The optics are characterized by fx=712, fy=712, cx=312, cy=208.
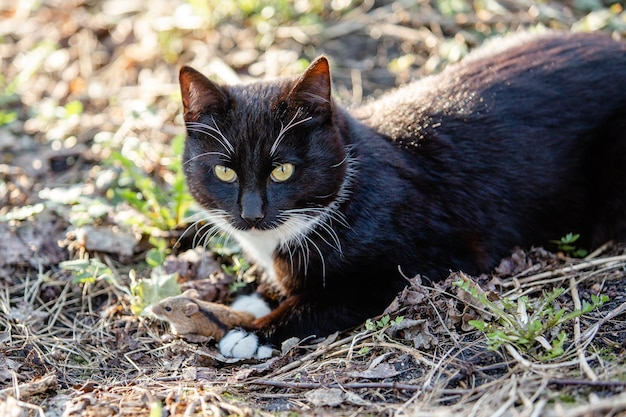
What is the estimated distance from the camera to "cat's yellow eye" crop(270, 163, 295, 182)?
10.4 feet

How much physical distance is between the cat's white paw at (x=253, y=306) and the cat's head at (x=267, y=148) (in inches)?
23.2

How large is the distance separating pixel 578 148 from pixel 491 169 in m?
0.50

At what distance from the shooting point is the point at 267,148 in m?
3.12

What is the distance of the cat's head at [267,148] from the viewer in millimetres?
3123

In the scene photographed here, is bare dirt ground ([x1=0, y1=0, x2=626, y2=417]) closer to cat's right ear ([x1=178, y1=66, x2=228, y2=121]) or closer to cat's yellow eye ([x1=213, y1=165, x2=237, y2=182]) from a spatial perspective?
cat's yellow eye ([x1=213, y1=165, x2=237, y2=182])

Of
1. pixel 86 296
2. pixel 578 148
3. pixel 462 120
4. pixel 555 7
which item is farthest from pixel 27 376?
pixel 555 7

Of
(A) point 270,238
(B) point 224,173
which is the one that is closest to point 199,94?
(B) point 224,173

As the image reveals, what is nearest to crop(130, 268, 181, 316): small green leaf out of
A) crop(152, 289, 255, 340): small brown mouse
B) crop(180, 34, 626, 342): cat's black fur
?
crop(152, 289, 255, 340): small brown mouse

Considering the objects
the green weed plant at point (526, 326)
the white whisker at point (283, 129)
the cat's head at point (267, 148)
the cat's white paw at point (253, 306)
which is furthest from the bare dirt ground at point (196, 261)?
the white whisker at point (283, 129)

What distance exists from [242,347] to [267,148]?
931 millimetres

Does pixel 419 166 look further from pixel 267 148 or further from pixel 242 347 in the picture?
pixel 242 347

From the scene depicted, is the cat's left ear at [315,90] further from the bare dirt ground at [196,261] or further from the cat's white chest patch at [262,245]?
the bare dirt ground at [196,261]

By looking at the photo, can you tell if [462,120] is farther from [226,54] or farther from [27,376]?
[226,54]

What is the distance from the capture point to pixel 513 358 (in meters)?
2.67
